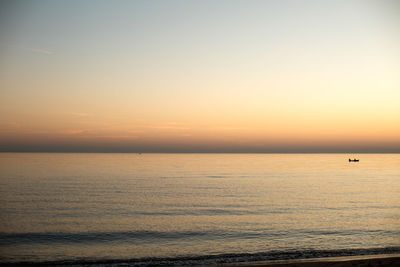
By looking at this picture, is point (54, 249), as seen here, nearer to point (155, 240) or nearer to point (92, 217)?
point (155, 240)

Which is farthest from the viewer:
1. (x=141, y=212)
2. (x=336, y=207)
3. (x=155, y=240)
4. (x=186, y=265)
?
(x=336, y=207)

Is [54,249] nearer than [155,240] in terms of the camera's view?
Yes

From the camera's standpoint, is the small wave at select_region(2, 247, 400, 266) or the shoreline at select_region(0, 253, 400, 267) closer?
the shoreline at select_region(0, 253, 400, 267)

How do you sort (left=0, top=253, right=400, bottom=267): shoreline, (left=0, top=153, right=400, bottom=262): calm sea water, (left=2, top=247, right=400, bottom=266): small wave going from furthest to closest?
(left=0, top=153, right=400, bottom=262): calm sea water < (left=2, top=247, right=400, bottom=266): small wave < (left=0, top=253, right=400, bottom=267): shoreline

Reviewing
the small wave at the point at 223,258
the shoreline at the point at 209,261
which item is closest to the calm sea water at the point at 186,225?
the small wave at the point at 223,258

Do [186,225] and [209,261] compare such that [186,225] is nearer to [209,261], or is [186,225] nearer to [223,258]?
[223,258]

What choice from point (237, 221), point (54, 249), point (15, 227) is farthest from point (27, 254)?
point (237, 221)

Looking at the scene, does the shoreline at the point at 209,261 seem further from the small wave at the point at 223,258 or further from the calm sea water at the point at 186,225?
the calm sea water at the point at 186,225

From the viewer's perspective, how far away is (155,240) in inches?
992

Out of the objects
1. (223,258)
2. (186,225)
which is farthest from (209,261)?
(186,225)

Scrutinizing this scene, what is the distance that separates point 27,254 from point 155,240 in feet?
29.4

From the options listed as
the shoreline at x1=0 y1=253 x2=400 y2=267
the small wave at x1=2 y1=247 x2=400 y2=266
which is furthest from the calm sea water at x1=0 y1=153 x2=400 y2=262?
the shoreline at x1=0 y1=253 x2=400 y2=267

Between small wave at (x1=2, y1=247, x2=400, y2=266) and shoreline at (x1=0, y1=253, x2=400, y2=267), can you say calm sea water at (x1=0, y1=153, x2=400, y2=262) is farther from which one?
shoreline at (x1=0, y1=253, x2=400, y2=267)

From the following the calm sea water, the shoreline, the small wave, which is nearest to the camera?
the shoreline
